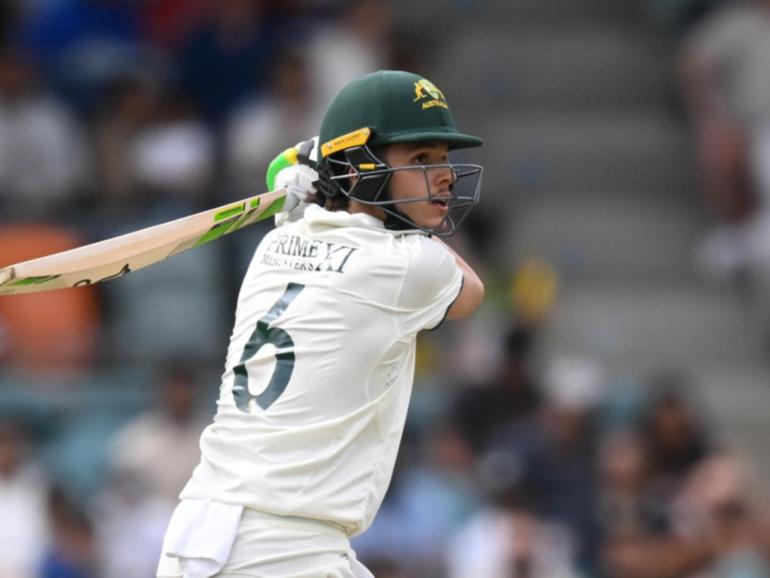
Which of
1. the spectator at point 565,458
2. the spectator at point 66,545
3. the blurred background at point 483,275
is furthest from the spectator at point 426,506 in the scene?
the spectator at point 66,545

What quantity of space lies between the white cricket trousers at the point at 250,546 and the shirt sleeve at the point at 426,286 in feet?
1.84

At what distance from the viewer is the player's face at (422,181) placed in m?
4.66

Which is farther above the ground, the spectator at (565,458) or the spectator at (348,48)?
the spectator at (348,48)

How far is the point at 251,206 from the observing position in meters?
5.01

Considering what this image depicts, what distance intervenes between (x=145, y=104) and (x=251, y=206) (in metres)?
5.01

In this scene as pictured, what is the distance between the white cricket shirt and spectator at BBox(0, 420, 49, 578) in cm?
369

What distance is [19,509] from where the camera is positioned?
324 inches

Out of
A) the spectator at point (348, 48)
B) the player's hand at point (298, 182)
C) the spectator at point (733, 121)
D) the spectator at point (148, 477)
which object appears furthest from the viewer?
the spectator at point (733, 121)

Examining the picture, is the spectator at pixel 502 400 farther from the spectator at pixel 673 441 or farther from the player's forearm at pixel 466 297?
the player's forearm at pixel 466 297

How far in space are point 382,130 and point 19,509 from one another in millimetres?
4160

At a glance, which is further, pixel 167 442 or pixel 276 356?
pixel 167 442

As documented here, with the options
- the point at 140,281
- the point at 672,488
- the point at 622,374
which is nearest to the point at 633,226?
the point at 622,374

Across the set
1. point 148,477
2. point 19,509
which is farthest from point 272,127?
point 19,509

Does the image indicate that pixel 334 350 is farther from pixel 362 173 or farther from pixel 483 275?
pixel 483 275
